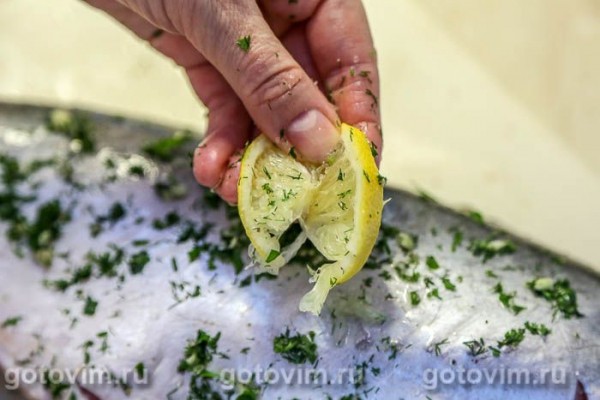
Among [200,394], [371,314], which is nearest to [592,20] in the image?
[371,314]

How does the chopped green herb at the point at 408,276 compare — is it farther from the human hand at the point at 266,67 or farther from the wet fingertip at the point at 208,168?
the wet fingertip at the point at 208,168

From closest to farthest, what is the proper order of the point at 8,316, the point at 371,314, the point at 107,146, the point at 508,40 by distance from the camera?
the point at 371,314 < the point at 8,316 < the point at 107,146 < the point at 508,40

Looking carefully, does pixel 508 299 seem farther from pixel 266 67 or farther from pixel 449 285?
pixel 266 67

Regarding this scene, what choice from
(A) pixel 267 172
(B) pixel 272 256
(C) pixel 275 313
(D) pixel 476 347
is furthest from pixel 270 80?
(D) pixel 476 347

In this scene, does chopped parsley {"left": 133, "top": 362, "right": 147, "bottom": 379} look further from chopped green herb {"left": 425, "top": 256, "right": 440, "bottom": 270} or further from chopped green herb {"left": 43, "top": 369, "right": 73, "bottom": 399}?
chopped green herb {"left": 425, "top": 256, "right": 440, "bottom": 270}

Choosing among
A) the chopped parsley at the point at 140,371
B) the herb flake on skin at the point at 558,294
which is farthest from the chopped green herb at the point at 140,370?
the herb flake on skin at the point at 558,294

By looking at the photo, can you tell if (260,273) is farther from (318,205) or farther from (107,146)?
(107,146)
